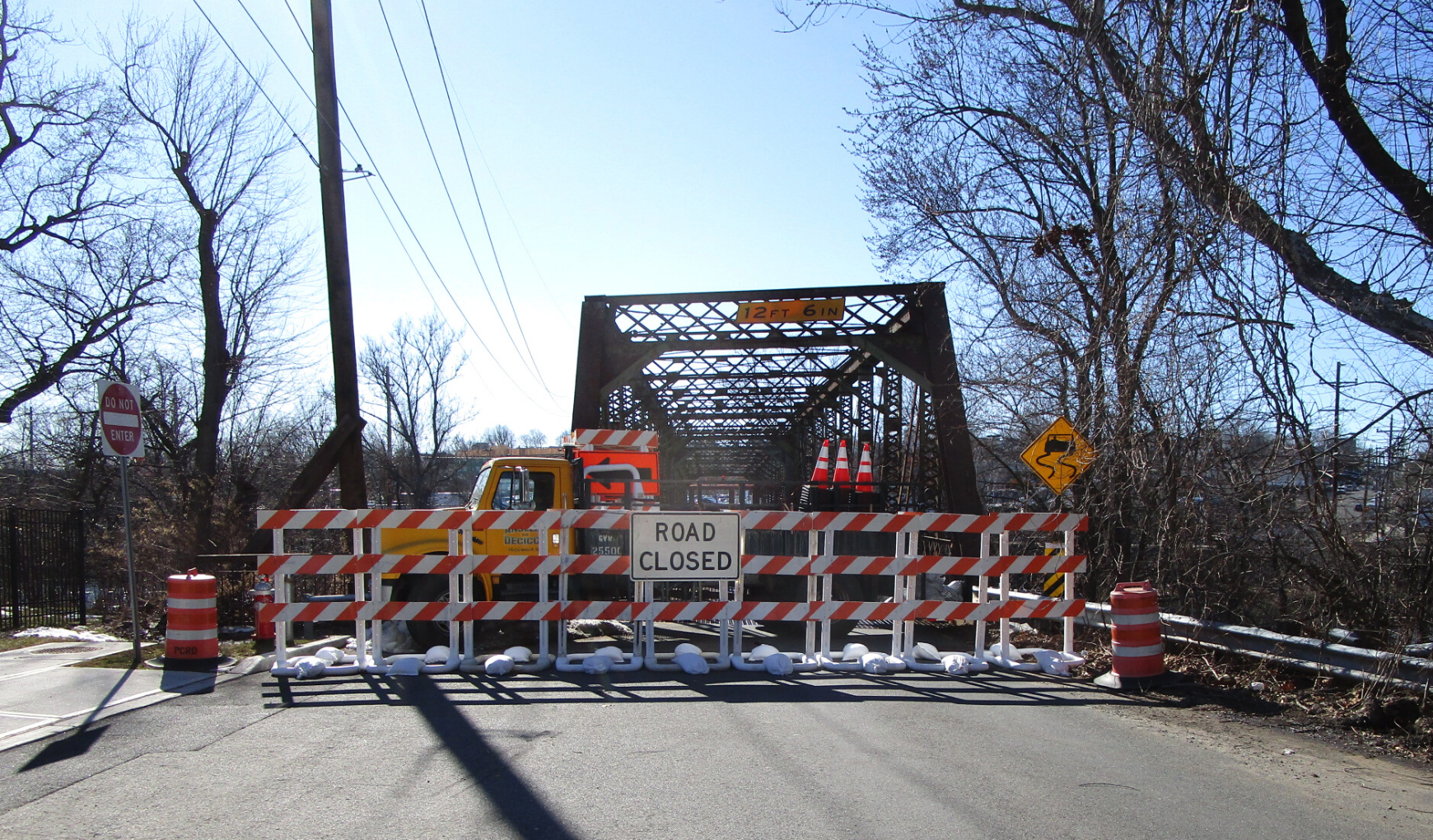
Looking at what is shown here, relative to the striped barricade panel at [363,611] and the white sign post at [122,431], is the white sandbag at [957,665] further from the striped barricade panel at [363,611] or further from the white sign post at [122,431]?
the white sign post at [122,431]

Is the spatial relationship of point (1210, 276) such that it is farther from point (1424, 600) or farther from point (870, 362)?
point (870, 362)

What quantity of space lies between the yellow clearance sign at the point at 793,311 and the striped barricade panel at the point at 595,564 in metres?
9.37

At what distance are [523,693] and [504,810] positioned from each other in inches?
130

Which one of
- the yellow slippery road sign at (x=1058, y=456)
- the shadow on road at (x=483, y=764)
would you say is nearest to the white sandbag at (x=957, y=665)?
the yellow slippery road sign at (x=1058, y=456)

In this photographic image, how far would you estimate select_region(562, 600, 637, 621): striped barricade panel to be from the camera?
9.17m

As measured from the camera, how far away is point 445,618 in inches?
358

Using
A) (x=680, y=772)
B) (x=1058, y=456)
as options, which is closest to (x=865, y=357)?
(x=1058, y=456)

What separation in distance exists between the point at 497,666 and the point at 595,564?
133 cm

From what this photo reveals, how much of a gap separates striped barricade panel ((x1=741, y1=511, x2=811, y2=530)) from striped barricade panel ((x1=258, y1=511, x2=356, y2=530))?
152 inches

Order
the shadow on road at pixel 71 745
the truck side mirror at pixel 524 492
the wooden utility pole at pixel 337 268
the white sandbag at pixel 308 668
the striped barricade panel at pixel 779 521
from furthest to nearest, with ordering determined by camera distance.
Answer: the wooden utility pole at pixel 337 268 < the truck side mirror at pixel 524 492 < the striped barricade panel at pixel 779 521 < the white sandbag at pixel 308 668 < the shadow on road at pixel 71 745

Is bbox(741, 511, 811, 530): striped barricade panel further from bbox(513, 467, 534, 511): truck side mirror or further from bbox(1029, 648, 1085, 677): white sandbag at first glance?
bbox(513, 467, 534, 511): truck side mirror

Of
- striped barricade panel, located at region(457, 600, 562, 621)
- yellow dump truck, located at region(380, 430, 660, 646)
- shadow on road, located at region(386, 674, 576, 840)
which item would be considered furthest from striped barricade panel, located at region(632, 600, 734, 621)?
shadow on road, located at region(386, 674, 576, 840)

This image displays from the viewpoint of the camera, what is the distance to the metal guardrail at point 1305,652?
6684 mm

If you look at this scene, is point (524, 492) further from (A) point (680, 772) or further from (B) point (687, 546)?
(A) point (680, 772)
